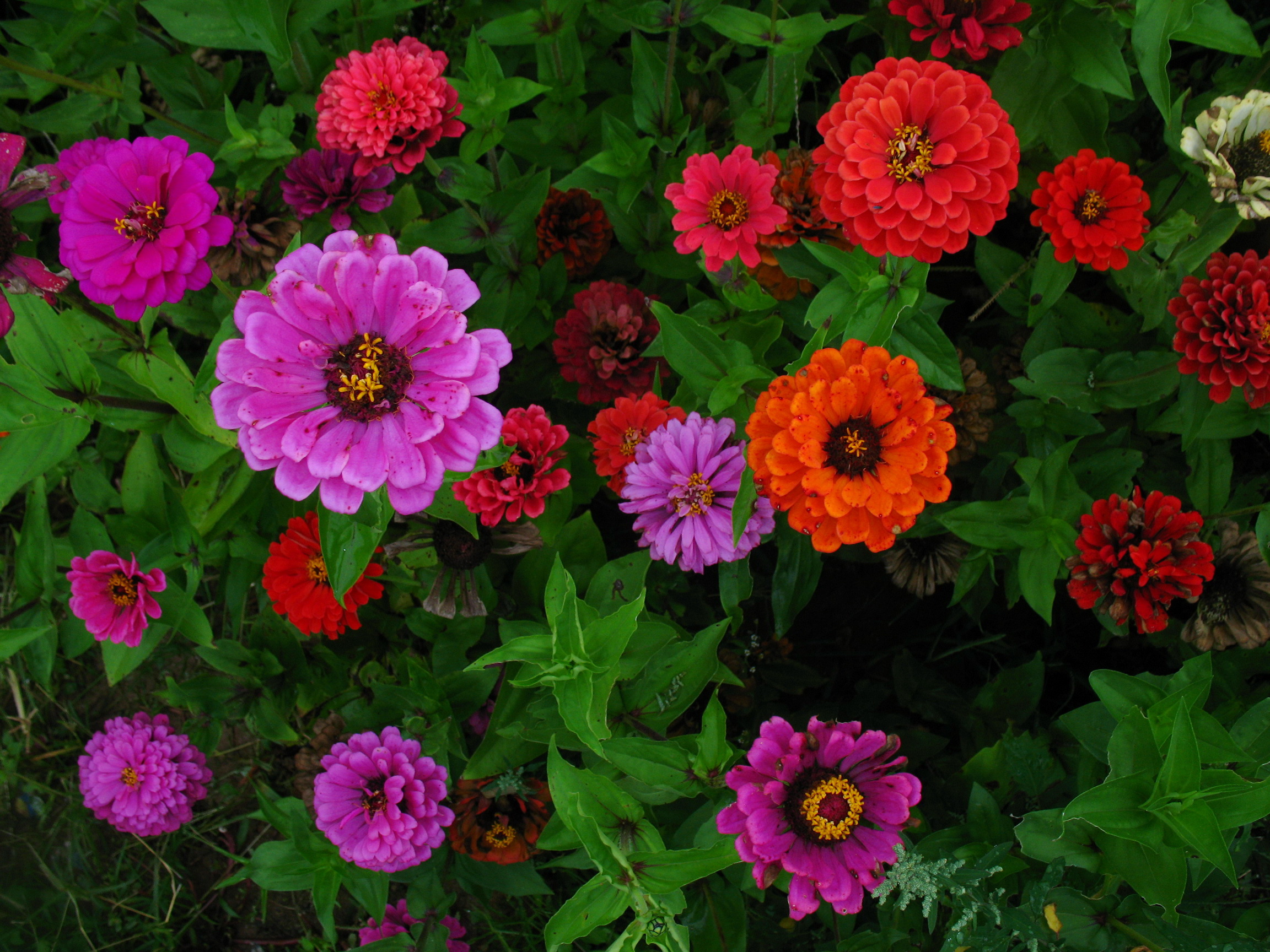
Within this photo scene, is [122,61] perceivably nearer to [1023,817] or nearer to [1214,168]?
[1214,168]

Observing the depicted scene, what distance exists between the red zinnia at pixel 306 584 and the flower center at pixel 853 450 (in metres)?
1.15

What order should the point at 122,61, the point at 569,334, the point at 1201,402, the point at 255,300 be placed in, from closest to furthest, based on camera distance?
the point at 255,300 → the point at 1201,402 → the point at 569,334 → the point at 122,61

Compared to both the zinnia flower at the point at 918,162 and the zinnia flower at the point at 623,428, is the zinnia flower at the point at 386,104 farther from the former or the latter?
the zinnia flower at the point at 918,162

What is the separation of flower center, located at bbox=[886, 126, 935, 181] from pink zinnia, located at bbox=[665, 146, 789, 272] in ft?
0.94

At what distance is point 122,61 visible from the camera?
2357 mm

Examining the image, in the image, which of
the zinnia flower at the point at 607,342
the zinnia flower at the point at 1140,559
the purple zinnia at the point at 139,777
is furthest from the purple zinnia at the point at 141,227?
the zinnia flower at the point at 1140,559

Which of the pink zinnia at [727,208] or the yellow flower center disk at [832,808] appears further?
the pink zinnia at [727,208]

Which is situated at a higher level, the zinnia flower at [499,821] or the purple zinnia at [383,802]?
Answer: the purple zinnia at [383,802]

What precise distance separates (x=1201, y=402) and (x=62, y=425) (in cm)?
240

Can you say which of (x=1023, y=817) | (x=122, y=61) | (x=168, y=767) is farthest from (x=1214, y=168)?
(x=168, y=767)

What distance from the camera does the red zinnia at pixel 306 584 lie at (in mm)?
2014

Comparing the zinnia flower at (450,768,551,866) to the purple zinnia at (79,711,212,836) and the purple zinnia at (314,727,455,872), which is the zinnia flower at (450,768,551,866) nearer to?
the purple zinnia at (314,727,455,872)

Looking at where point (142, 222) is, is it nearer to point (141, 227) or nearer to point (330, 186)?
point (141, 227)

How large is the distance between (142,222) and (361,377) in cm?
79
